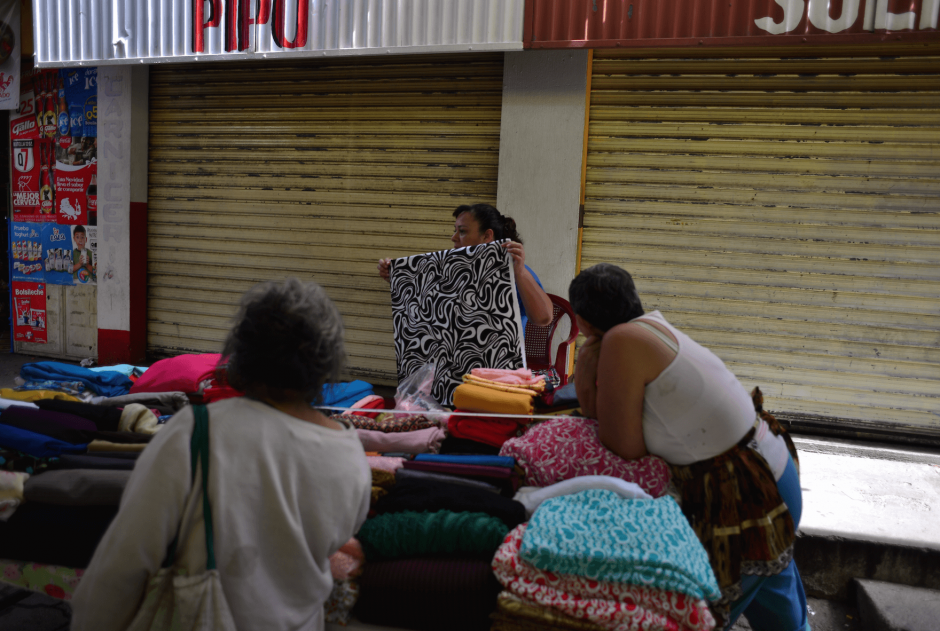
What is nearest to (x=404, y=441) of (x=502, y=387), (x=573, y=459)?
(x=502, y=387)

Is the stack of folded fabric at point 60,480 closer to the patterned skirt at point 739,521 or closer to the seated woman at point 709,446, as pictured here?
the seated woman at point 709,446

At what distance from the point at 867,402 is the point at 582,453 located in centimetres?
382

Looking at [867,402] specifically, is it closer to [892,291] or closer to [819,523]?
[892,291]

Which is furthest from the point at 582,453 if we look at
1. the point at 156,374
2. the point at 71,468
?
the point at 156,374

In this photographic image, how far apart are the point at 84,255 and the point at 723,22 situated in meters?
6.87

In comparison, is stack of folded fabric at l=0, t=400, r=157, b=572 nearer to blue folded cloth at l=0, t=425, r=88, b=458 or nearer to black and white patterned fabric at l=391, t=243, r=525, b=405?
blue folded cloth at l=0, t=425, r=88, b=458

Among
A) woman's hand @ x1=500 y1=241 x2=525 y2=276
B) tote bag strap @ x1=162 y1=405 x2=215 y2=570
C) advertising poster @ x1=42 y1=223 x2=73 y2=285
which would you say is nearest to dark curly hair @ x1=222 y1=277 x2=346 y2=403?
tote bag strap @ x1=162 y1=405 x2=215 y2=570

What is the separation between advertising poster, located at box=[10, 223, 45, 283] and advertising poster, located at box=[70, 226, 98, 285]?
50 centimetres

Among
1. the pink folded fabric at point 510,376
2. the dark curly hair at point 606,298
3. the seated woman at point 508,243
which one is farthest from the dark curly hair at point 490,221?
the dark curly hair at point 606,298

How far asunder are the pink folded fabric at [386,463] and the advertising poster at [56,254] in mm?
6315

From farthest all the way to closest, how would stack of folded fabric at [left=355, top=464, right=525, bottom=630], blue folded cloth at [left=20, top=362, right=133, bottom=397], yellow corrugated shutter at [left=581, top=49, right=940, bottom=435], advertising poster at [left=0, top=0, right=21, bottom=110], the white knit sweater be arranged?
advertising poster at [left=0, top=0, right=21, bottom=110]
yellow corrugated shutter at [left=581, top=49, right=940, bottom=435]
blue folded cloth at [left=20, top=362, right=133, bottom=397]
stack of folded fabric at [left=355, top=464, right=525, bottom=630]
the white knit sweater

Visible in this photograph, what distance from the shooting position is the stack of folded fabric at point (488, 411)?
2.57m

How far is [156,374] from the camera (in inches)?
129

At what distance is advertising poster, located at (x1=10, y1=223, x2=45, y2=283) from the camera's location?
6.97 metres
